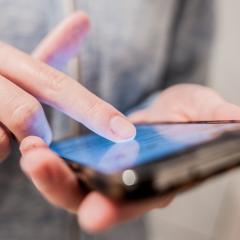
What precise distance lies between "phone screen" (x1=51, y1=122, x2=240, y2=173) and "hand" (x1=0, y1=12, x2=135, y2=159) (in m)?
0.02

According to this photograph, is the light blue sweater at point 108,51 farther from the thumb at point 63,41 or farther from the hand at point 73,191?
the hand at point 73,191

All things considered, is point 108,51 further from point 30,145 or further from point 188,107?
point 30,145

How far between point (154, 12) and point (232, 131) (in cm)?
27

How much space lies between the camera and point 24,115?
1.01 feet

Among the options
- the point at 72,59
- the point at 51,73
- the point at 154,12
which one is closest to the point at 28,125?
the point at 51,73

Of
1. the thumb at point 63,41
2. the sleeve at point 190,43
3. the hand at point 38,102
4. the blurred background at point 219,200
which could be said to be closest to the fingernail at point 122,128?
the hand at point 38,102

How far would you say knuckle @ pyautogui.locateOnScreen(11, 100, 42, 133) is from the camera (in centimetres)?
31

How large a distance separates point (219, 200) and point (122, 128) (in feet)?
1.77

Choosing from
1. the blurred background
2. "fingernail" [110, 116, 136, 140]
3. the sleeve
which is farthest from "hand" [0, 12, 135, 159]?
the blurred background

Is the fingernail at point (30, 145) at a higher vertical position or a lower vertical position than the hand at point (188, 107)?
higher

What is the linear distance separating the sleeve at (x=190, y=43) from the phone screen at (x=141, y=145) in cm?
22

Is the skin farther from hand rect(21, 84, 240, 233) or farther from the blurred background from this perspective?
the blurred background

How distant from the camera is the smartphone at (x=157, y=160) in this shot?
0.21 m

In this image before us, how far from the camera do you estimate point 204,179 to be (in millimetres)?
229
